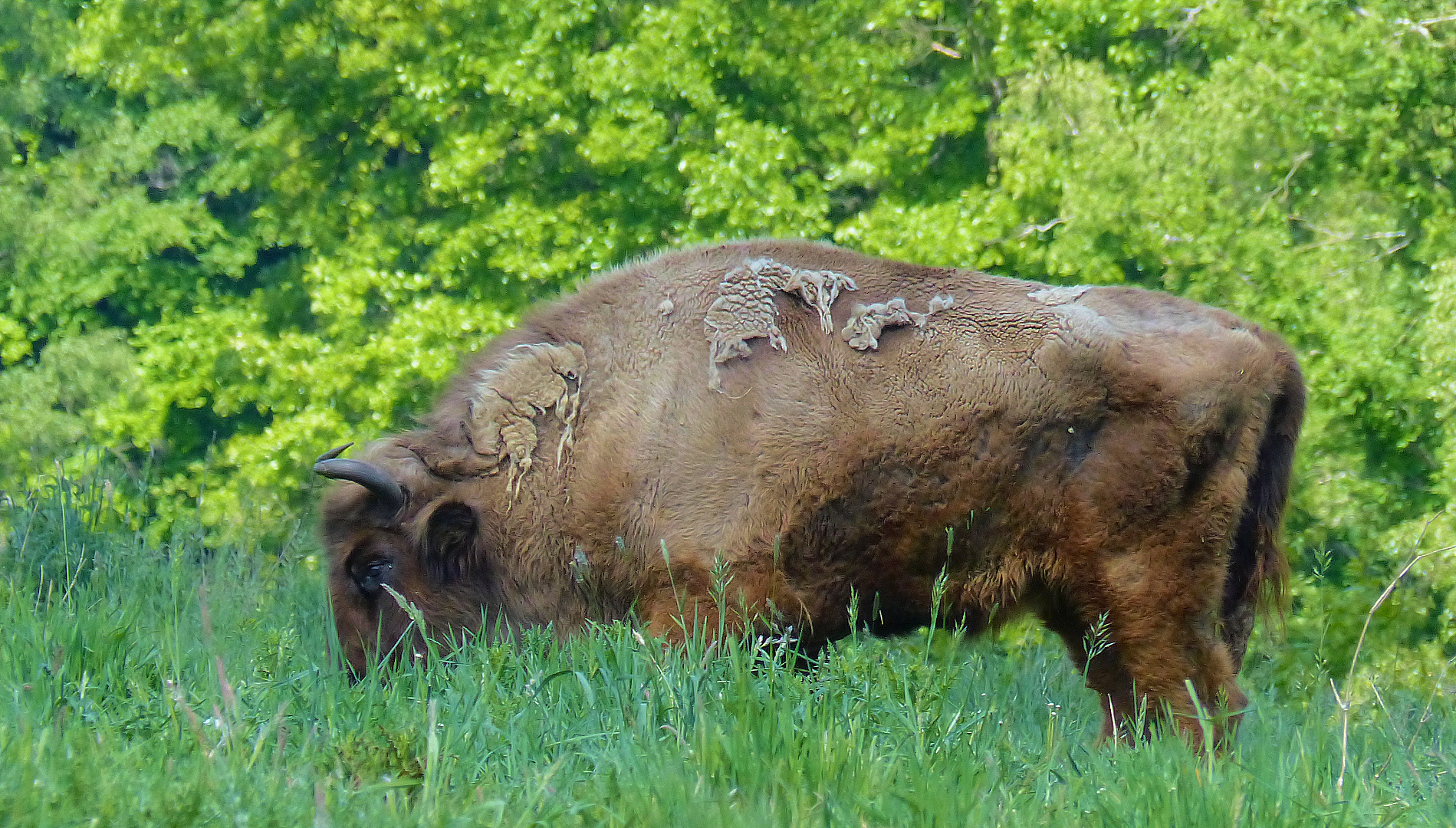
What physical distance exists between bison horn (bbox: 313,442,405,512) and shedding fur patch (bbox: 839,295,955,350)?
1.70 m

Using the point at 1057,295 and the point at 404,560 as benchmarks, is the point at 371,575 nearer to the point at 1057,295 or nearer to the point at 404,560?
the point at 404,560

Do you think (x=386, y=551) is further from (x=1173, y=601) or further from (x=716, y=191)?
(x=716, y=191)

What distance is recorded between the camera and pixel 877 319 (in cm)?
503

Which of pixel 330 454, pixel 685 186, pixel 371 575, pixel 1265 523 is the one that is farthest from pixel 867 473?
pixel 685 186

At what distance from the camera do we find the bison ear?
510 cm

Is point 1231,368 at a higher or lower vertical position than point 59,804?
lower

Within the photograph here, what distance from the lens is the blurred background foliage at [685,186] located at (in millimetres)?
15273

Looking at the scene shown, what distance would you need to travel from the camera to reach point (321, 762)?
9.19 ft

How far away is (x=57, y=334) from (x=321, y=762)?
20.7m

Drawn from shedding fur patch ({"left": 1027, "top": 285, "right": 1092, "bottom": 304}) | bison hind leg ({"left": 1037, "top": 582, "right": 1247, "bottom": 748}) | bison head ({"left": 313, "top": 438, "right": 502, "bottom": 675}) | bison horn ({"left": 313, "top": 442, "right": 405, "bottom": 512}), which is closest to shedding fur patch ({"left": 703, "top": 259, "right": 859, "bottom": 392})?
shedding fur patch ({"left": 1027, "top": 285, "right": 1092, "bottom": 304})

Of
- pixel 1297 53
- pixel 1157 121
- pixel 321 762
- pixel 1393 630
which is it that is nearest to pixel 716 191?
pixel 1157 121

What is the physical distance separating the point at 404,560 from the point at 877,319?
194 centimetres

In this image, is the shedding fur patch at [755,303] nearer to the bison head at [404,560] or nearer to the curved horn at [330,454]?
the bison head at [404,560]

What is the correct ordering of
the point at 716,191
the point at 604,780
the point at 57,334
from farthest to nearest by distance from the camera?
the point at 57,334 → the point at 716,191 → the point at 604,780
